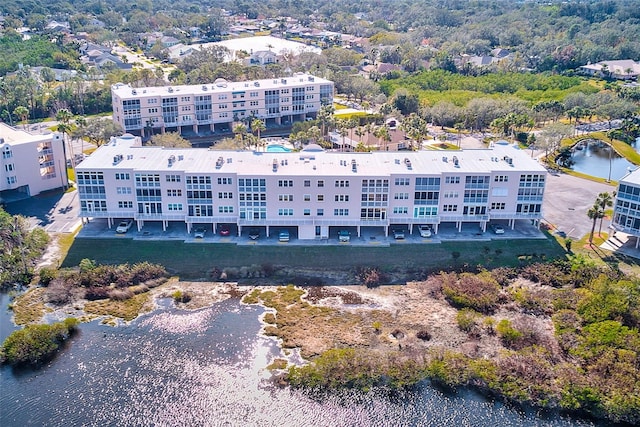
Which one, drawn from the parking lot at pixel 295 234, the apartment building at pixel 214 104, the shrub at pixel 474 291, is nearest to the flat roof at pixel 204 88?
the apartment building at pixel 214 104

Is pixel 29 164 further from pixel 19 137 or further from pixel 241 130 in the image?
pixel 241 130

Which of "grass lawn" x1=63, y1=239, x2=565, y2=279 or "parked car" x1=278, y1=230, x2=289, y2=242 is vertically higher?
"parked car" x1=278, y1=230, x2=289, y2=242

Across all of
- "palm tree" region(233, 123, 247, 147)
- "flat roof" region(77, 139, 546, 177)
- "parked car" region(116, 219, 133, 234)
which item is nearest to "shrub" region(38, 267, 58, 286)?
"parked car" region(116, 219, 133, 234)

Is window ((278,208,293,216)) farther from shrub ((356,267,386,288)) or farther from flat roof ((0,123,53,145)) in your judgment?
flat roof ((0,123,53,145))

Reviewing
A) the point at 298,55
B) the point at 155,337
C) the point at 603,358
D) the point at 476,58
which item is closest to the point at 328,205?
the point at 155,337

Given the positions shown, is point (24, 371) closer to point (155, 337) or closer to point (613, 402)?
point (155, 337)

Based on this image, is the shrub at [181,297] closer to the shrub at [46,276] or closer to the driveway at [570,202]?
the shrub at [46,276]
